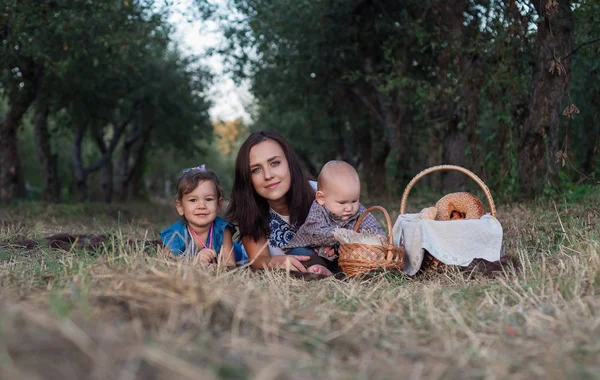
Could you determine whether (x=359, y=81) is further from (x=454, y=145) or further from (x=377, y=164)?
(x=454, y=145)

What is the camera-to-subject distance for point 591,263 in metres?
3.35

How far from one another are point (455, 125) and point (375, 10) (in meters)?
4.27

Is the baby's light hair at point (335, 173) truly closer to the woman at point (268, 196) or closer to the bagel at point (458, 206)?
the woman at point (268, 196)

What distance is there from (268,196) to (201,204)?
1.79 feet

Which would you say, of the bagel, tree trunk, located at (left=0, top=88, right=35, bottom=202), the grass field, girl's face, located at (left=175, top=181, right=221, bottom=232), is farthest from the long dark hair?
tree trunk, located at (left=0, top=88, right=35, bottom=202)

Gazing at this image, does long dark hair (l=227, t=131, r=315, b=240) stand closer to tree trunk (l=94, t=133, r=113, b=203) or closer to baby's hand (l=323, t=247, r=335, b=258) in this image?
baby's hand (l=323, t=247, r=335, b=258)

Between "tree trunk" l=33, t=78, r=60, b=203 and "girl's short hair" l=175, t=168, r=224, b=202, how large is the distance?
14.2m

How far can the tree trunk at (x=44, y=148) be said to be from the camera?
18250 millimetres

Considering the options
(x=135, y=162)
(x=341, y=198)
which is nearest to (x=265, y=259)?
(x=341, y=198)

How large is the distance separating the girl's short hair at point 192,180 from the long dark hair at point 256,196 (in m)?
0.19

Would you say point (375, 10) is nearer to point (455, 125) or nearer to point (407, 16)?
point (407, 16)

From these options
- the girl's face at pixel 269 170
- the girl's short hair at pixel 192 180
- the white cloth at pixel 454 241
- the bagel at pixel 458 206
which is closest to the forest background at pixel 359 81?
the bagel at pixel 458 206

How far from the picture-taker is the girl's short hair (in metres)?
4.92

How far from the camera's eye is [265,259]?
4.88m
